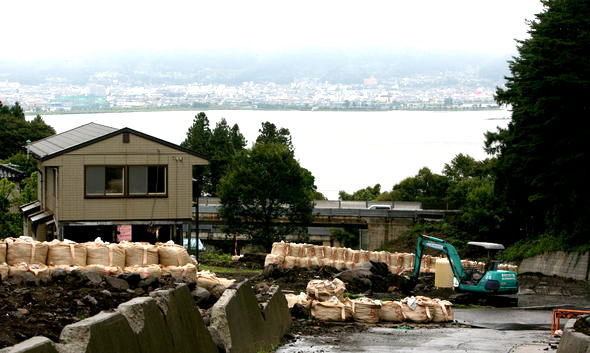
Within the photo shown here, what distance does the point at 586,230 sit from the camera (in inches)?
1838

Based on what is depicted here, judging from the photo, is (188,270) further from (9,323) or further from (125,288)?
(9,323)

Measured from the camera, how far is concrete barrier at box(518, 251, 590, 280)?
44.7m

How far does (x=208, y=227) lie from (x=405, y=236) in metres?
21.2

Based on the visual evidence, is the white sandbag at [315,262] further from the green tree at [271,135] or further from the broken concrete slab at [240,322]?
the green tree at [271,135]

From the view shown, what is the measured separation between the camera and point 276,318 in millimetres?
17016

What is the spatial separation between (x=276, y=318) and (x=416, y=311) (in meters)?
7.65

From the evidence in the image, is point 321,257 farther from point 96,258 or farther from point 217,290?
point 217,290

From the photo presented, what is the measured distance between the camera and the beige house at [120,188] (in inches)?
1501

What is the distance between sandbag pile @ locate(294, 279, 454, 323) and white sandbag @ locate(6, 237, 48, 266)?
6217mm

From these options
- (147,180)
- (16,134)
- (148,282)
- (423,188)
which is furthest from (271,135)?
(148,282)

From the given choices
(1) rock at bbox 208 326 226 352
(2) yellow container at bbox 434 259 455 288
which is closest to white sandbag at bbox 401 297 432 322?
(1) rock at bbox 208 326 226 352

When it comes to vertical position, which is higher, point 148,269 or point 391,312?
point 148,269

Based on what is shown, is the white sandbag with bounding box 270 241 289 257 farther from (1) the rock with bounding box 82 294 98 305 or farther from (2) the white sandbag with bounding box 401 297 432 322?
(1) the rock with bounding box 82 294 98 305

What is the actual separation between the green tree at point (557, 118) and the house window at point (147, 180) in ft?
73.4
